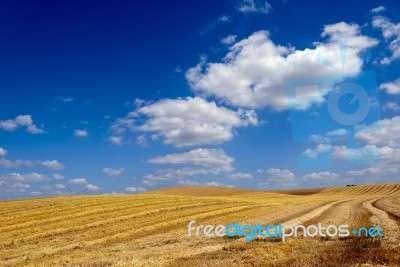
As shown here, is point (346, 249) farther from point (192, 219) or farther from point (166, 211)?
point (166, 211)

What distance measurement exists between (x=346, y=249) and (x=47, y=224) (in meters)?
24.8

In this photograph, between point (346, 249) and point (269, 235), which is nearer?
point (346, 249)

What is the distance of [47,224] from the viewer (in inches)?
1248

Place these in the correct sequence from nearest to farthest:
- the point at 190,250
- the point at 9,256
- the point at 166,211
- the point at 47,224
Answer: the point at 190,250, the point at 9,256, the point at 47,224, the point at 166,211

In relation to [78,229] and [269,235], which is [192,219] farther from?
[269,235]

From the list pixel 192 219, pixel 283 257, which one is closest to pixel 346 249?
pixel 283 257

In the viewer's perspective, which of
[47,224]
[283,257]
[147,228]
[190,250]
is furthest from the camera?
[47,224]

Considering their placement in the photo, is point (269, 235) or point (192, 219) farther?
point (192, 219)

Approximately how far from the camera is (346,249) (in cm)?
1464

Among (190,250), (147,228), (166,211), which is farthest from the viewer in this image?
(166,211)

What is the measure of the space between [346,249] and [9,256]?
15.7 metres

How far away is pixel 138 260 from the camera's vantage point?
565 inches

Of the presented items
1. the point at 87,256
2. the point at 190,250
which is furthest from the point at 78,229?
the point at 190,250

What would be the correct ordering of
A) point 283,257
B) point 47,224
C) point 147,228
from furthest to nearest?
1. point 47,224
2. point 147,228
3. point 283,257
